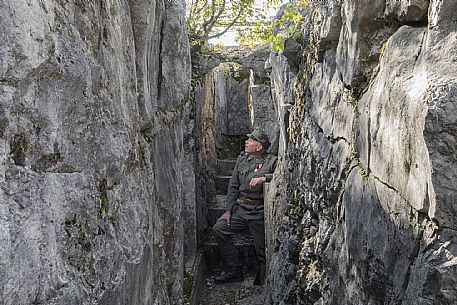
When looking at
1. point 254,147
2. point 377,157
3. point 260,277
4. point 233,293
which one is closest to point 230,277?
point 233,293

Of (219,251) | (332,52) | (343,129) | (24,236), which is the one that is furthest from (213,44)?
(24,236)

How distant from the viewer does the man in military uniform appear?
5.81 meters

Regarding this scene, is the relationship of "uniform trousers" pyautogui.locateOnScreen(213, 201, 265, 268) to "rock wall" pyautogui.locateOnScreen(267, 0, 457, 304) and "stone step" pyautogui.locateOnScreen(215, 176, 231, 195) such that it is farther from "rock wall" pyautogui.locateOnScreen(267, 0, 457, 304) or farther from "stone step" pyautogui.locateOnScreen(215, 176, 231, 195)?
"stone step" pyautogui.locateOnScreen(215, 176, 231, 195)

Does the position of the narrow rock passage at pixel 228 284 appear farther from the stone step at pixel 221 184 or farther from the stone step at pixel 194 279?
the stone step at pixel 221 184

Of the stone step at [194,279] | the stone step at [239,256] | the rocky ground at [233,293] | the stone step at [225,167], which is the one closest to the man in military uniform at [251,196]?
the rocky ground at [233,293]

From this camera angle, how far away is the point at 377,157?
1.93 metres

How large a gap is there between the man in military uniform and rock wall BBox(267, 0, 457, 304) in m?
1.81

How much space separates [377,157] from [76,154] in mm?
1221

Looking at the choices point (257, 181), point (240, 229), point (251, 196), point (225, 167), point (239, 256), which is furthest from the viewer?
point (225, 167)

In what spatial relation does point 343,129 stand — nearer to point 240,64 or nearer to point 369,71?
point 369,71

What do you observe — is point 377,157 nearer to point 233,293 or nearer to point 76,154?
point 76,154

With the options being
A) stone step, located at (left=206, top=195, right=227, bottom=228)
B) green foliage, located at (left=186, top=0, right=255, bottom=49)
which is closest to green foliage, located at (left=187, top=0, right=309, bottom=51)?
green foliage, located at (left=186, top=0, right=255, bottom=49)

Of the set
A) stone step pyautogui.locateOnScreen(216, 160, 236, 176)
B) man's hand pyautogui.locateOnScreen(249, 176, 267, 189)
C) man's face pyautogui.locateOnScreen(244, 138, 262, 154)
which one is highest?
man's face pyautogui.locateOnScreen(244, 138, 262, 154)

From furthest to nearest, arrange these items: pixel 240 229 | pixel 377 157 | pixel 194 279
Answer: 1. pixel 240 229
2. pixel 194 279
3. pixel 377 157
